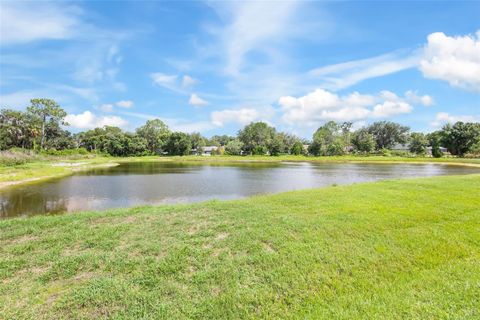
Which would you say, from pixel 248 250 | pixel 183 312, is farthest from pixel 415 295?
pixel 183 312

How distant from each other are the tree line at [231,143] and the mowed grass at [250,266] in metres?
74.5

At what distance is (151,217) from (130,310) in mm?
5022

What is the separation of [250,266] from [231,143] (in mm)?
88745

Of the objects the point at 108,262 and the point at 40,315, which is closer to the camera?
the point at 40,315

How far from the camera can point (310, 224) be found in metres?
7.05

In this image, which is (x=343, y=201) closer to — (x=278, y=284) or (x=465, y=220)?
(x=465, y=220)

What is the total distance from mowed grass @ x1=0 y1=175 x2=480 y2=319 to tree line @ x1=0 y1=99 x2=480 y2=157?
7447 cm

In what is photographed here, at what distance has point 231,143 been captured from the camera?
93.3 meters

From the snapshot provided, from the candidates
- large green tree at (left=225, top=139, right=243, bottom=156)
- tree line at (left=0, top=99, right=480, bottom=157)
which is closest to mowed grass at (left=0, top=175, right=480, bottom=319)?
tree line at (left=0, top=99, right=480, bottom=157)

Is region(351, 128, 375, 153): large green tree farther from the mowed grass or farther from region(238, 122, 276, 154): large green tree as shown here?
the mowed grass

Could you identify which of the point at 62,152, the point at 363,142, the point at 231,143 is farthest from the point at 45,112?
the point at 363,142

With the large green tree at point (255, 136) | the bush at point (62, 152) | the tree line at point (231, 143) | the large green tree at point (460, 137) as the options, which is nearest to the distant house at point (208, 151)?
the tree line at point (231, 143)

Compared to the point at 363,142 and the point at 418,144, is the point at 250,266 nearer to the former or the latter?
the point at 363,142

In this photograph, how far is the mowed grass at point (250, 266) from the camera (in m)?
3.90
